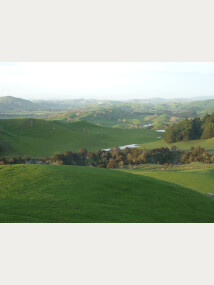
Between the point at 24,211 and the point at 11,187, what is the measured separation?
5.24 m

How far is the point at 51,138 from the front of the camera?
85.8 meters

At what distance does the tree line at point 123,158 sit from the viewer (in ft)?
171

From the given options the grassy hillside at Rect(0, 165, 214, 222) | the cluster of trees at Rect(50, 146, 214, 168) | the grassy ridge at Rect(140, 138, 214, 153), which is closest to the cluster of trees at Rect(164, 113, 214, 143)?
the grassy ridge at Rect(140, 138, 214, 153)

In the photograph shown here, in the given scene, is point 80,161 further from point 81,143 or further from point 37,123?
point 37,123

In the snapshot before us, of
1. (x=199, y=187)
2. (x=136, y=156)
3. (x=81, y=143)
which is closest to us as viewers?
(x=199, y=187)

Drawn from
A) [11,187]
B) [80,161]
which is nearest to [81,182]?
[11,187]

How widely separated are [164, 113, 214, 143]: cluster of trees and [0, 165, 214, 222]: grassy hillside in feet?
232

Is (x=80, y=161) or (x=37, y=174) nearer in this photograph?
(x=37, y=174)

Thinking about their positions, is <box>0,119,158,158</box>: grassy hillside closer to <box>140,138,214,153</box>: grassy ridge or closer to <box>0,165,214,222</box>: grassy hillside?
<box>140,138,214,153</box>: grassy ridge

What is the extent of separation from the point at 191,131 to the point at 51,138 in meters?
52.2

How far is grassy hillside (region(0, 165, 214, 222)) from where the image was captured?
1434cm

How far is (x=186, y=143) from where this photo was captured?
3428 inches

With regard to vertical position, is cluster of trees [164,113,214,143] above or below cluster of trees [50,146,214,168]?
above

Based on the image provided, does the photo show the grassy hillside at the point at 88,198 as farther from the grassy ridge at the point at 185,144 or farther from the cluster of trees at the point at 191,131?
the cluster of trees at the point at 191,131
